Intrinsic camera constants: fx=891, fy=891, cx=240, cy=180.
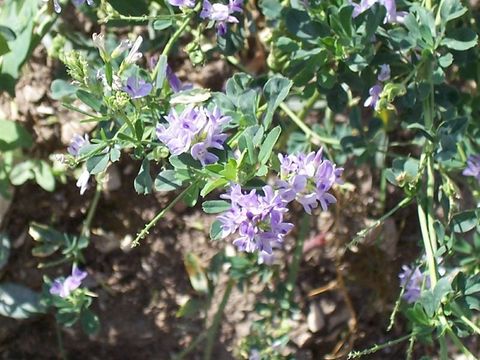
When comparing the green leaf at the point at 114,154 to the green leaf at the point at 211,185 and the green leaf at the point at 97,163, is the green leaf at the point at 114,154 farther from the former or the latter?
the green leaf at the point at 211,185

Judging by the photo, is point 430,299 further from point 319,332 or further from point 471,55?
point 319,332

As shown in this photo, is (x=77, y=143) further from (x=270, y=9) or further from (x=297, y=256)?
(x=297, y=256)

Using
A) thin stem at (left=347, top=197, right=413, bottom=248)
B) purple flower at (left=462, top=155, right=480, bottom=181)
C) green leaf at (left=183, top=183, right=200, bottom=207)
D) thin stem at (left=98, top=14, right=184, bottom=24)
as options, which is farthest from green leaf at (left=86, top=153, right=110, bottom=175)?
purple flower at (left=462, top=155, right=480, bottom=181)

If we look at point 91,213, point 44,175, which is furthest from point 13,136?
point 91,213

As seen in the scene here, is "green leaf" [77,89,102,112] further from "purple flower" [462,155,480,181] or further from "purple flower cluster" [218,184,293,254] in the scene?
"purple flower" [462,155,480,181]

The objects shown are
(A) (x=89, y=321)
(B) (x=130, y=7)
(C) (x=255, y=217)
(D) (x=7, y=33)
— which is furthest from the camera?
(A) (x=89, y=321)

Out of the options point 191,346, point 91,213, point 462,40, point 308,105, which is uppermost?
point 462,40

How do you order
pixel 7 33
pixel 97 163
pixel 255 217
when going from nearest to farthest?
pixel 255 217 < pixel 97 163 < pixel 7 33

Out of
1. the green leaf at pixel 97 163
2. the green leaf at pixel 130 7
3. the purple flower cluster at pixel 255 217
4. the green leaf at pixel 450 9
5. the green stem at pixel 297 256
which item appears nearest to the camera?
the purple flower cluster at pixel 255 217

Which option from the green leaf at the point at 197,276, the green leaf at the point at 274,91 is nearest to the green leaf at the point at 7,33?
the green leaf at the point at 274,91
